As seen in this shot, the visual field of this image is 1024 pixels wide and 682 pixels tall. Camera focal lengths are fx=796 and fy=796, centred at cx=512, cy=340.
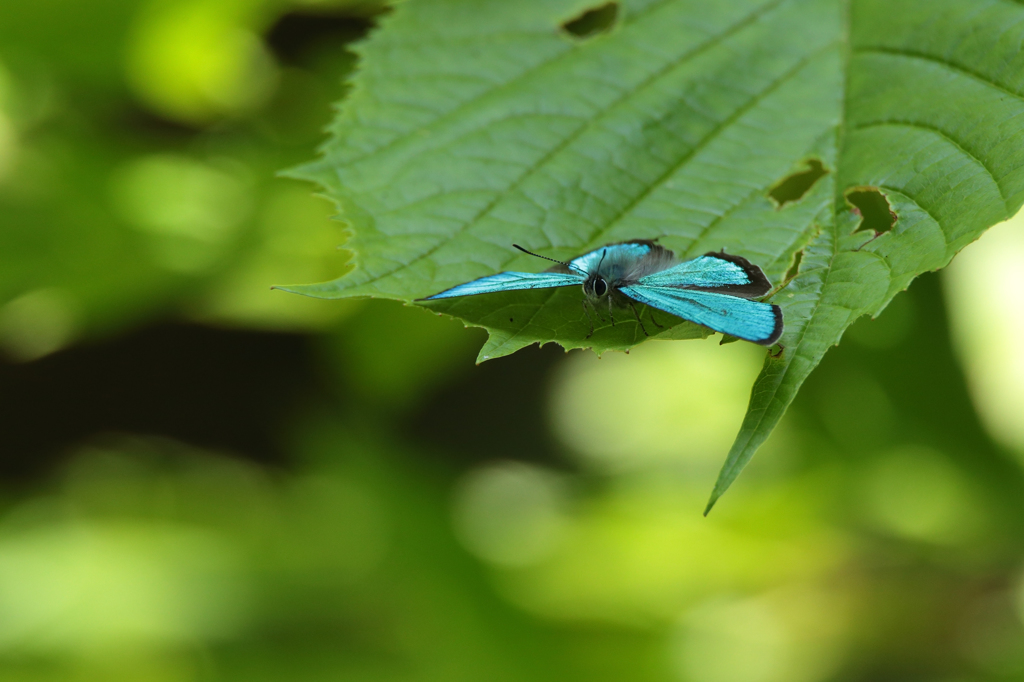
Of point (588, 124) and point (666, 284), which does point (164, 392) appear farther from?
point (666, 284)

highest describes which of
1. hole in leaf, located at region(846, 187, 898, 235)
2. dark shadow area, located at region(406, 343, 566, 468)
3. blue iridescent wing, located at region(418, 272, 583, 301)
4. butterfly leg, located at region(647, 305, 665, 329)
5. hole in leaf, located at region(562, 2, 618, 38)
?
hole in leaf, located at region(562, 2, 618, 38)

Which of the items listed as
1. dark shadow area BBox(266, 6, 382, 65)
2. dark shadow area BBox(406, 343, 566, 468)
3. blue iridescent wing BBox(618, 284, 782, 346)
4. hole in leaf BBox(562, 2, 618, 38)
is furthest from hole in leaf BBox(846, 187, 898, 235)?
dark shadow area BBox(406, 343, 566, 468)

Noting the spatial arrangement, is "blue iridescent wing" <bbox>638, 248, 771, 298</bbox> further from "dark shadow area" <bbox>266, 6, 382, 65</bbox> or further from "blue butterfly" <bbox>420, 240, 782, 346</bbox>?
"dark shadow area" <bbox>266, 6, 382, 65</bbox>

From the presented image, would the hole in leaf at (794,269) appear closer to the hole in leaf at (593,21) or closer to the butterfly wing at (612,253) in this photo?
the butterfly wing at (612,253)

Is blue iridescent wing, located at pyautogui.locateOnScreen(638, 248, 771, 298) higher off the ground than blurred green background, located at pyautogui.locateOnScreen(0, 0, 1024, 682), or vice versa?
blue iridescent wing, located at pyautogui.locateOnScreen(638, 248, 771, 298)

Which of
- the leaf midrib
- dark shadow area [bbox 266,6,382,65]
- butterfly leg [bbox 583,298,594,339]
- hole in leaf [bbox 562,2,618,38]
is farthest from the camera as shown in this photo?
dark shadow area [bbox 266,6,382,65]

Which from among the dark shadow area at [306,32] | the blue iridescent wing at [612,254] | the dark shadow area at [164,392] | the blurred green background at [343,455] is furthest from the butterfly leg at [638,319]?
the dark shadow area at [164,392]

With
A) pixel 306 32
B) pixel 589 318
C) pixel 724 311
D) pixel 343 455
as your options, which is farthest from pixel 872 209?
pixel 343 455
